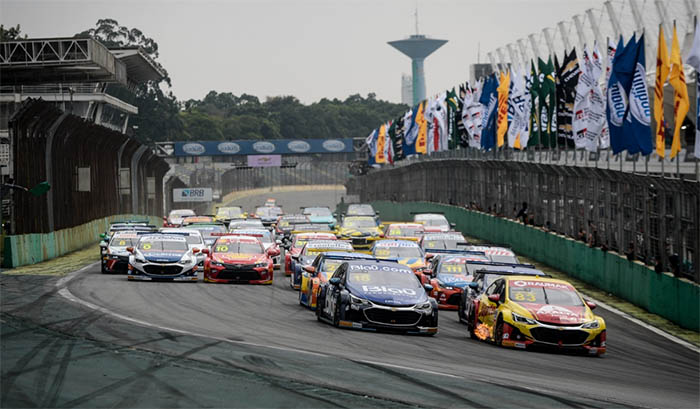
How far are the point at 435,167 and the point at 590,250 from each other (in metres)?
37.1

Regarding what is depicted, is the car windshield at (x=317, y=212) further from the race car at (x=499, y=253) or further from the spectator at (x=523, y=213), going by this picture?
the race car at (x=499, y=253)

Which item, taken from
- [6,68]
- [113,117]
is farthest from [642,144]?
[113,117]

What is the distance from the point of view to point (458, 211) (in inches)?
2263

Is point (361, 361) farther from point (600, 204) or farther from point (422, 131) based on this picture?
point (422, 131)

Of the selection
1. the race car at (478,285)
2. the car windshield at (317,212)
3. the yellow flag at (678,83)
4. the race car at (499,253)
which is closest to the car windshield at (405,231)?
the race car at (499,253)

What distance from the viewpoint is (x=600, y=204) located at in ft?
99.8

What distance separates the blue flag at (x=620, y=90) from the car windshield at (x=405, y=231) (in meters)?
9.79

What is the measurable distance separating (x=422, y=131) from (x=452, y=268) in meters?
44.9

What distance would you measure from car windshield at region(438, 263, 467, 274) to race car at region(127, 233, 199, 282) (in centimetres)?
652

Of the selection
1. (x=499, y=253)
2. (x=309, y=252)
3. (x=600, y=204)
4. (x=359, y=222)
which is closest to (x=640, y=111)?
(x=600, y=204)

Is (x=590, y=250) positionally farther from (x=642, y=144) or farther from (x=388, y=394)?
(x=388, y=394)

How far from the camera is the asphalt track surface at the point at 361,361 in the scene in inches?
419

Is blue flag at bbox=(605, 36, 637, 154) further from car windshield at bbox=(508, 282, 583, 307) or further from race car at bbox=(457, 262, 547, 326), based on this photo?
car windshield at bbox=(508, 282, 583, 307)

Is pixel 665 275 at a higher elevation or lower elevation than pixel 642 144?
lower
